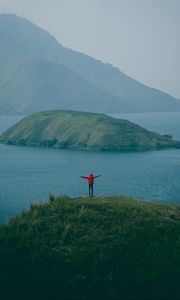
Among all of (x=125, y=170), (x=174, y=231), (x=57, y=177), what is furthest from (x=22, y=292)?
(x=125, y=170)

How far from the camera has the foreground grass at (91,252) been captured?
30.6 metres

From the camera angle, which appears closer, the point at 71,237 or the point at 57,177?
the point at 71,237

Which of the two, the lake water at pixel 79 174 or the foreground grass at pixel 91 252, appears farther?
the lake water at pixel 79 174

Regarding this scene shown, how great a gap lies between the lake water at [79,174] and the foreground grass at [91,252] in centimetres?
2806

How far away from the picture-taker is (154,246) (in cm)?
3575

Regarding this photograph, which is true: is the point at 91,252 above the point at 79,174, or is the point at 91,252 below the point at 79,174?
above

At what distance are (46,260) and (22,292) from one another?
417cm

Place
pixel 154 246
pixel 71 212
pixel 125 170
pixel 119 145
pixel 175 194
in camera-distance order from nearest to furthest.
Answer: pixel 154 246 → pixel 71 212 → pixel 175 194 → pixel 125 170 → pixel 119 145

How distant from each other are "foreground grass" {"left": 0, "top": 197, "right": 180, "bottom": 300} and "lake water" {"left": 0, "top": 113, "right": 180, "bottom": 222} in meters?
28.1

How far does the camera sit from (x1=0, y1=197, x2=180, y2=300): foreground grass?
30578 mm

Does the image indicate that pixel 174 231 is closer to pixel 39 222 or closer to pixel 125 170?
pixel 39 222

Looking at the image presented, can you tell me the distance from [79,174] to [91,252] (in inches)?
3547

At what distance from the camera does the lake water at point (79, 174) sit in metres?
91.7

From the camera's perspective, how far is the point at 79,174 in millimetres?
124438
